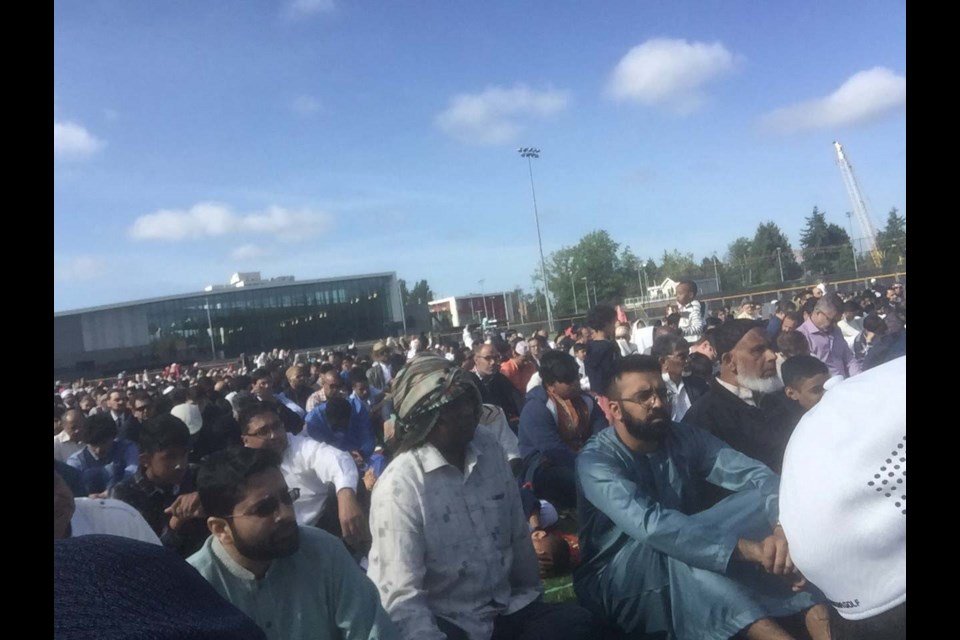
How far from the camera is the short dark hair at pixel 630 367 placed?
261cm

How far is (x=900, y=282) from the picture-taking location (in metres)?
2.77

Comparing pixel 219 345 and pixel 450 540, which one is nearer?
pixel 450 540

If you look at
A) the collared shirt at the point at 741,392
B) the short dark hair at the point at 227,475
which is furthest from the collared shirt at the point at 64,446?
the collared shirt at the point at 741,392

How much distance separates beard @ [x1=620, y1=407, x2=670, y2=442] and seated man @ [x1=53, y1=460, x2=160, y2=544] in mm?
1490

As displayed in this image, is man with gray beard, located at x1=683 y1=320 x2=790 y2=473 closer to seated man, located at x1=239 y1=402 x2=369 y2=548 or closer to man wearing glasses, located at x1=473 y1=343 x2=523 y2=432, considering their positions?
man wearing glasses, located at x1=473 y1=343 x2=523 y2=432

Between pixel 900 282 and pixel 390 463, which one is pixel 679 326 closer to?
pixel 900 282

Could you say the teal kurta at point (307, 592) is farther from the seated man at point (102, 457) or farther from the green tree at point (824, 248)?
the green tree at point (824, 248)

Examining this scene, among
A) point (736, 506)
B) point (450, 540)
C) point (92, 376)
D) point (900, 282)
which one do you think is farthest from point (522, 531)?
point (900, 282)

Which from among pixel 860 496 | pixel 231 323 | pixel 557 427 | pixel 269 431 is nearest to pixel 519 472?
pixel 557 427

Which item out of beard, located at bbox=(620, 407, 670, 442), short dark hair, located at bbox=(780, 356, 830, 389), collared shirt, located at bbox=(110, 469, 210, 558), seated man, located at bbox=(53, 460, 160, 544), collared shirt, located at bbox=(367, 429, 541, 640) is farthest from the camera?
short dark hair, located at bbox=(780, 356, 830, 389)

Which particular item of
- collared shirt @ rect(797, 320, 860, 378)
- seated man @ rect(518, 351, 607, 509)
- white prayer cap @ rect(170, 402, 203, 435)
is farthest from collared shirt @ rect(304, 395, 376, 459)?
collared shirt @ rect(797, 320, 860, 378)

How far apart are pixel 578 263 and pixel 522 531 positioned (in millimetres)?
964

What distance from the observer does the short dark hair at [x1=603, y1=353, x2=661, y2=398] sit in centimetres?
261
